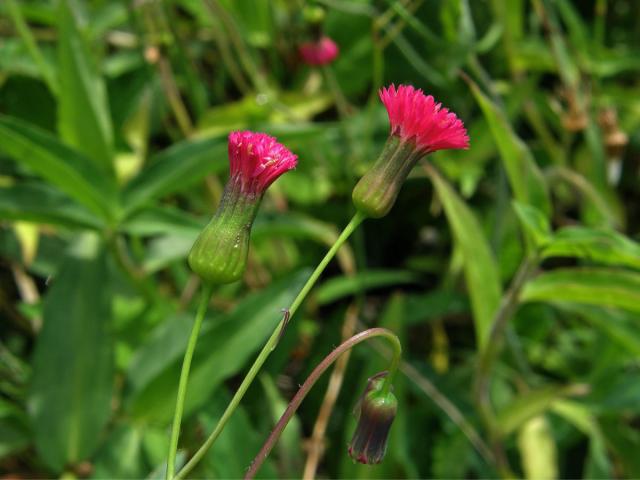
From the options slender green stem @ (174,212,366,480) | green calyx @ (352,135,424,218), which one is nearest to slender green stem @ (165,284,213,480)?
slender green stem @ (174,212,366,480)

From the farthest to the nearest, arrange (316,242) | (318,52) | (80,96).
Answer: (316,242)
(318,52)
(80,96)

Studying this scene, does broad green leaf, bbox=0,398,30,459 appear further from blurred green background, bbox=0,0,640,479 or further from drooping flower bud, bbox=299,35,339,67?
drooping flower bud, bbox=299,35,339,67

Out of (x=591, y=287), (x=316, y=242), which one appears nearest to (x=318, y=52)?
(x=316, y=242)

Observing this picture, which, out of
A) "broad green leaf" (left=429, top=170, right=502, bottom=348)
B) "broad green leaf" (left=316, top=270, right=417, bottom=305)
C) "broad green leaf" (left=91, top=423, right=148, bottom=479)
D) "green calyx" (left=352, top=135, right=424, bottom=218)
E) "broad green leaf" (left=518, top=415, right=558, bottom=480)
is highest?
"green calyx" (left=352, top=135, right=424, bottom=218)

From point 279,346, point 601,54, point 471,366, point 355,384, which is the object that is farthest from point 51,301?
point 601,54

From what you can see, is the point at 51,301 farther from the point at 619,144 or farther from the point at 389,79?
the point at 619,144

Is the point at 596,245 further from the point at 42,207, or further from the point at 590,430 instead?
the point at 42,207
